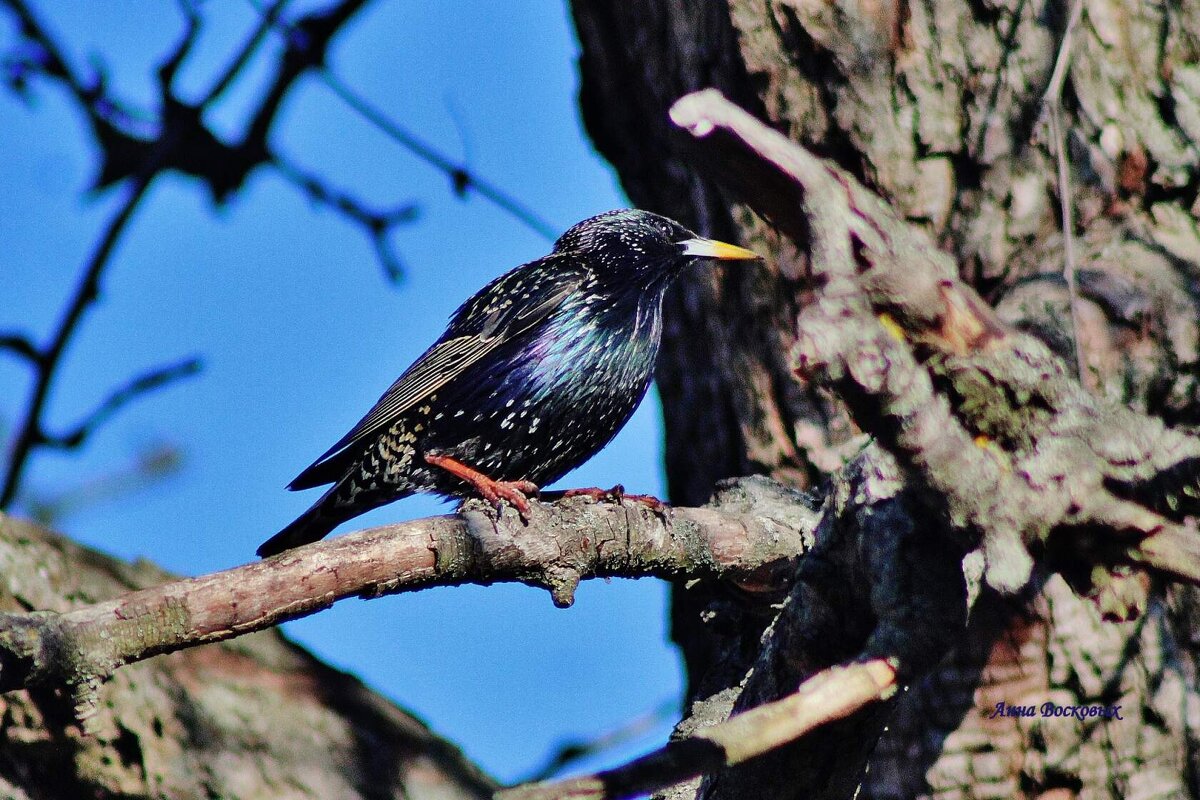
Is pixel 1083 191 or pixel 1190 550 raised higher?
pixel 1083 191

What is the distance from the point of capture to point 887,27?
3570 millimetres

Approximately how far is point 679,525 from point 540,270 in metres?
1.75

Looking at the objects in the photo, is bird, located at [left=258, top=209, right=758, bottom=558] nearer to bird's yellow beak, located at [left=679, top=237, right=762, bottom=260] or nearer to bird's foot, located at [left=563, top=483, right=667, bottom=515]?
bird's yellow beak, located at [left=679, top=237, right=762, bottom=260]

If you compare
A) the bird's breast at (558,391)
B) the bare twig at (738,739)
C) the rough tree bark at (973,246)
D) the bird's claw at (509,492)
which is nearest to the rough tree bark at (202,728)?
the bird's claw at (509,492)

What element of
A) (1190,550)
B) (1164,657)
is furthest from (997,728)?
(1190,550)

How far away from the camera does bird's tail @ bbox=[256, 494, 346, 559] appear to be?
454cm

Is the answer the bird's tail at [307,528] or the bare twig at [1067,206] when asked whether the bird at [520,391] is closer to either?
the bird's tail at [307,528]

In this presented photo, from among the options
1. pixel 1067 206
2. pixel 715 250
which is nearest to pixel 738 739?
pixel 1067 206

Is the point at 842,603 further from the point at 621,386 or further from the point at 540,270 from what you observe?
the point at 540,270

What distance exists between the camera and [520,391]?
4469 millimetres

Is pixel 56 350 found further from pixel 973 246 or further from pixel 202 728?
pixel 973 246

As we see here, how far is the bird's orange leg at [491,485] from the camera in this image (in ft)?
12.0

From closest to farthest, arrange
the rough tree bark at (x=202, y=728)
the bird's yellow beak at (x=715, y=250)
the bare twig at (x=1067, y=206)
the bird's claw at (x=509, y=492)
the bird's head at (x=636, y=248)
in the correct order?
the bare twig at (x=1067, y=206), the rough tree bark at (x=202, y=728), the bird's claw at (x=509, y=492), the bird's yellow beak at (x=715, y=250), the bird's head at (x=636, y=248)

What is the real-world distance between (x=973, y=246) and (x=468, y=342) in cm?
190
